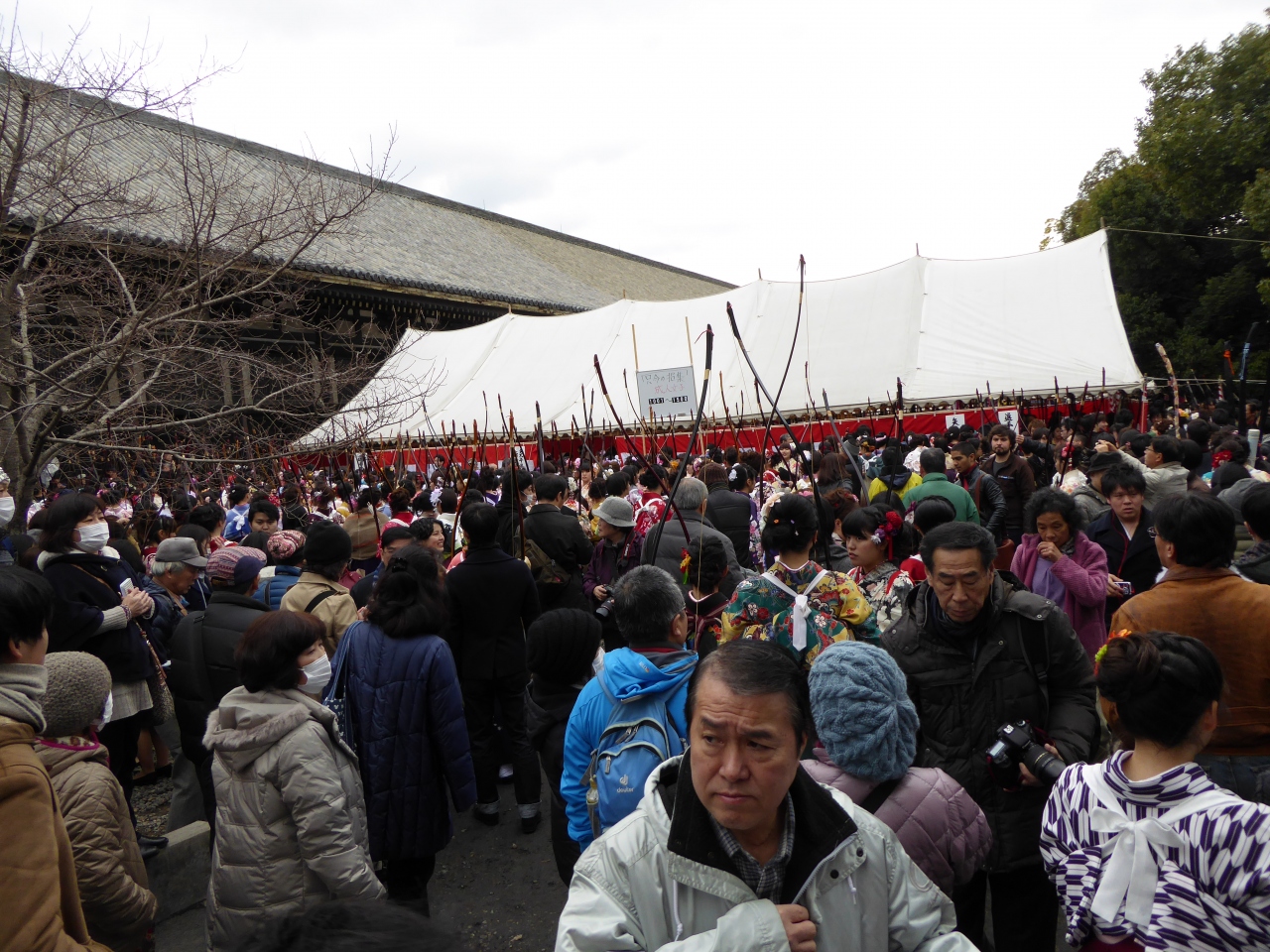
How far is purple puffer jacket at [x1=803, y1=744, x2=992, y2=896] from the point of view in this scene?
5.79 ft

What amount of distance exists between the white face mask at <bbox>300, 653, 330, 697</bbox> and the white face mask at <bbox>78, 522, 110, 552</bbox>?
1.49 metres

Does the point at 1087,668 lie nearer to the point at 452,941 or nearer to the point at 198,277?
the point at 452,941

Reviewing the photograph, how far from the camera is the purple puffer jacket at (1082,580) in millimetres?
3375

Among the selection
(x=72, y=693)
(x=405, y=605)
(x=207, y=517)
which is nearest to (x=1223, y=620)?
(x=405, y=605)

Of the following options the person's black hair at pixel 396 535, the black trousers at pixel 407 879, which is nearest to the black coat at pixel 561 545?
the person's black hair at pixel 396 535

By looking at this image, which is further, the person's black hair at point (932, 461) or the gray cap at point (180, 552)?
the person's black hair at point (932, 461)

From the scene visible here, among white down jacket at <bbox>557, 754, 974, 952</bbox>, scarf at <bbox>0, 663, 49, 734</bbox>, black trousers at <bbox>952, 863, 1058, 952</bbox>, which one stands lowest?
black trousers at <bbox>952, 863, 1058, 952</bbox>

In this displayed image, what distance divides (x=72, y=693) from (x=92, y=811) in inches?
14.0

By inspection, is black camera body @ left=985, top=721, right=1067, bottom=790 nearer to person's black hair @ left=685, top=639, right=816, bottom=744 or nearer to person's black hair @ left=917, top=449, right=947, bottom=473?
person's black hair @ left=685, top=639, right=816, bottom=744

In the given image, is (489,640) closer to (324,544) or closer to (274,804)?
(324,544)

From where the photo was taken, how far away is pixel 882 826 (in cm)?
144

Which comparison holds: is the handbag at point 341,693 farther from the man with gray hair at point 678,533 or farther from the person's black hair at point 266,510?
the person's black hair at point 266,510

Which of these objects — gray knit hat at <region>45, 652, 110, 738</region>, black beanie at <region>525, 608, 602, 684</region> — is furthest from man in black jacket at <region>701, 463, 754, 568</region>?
gray knit hat at <region>45, 652, 110, 738</region>

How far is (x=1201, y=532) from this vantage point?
226 centimetres
